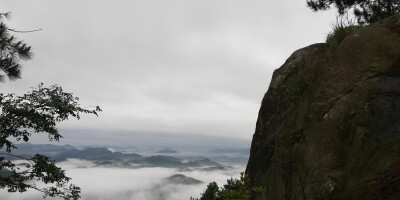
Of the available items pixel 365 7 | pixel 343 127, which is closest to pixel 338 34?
pixel 343 127

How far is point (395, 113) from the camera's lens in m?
5.98

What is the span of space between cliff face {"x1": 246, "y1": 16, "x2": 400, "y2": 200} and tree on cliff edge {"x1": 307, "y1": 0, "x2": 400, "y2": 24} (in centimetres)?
694

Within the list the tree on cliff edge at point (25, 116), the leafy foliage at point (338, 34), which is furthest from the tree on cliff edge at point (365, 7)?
the tree on cliff edge at point (25, 116)

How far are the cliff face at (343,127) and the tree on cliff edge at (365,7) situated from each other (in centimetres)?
694

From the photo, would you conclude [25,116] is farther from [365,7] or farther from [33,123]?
[365,7]

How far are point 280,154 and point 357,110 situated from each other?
7.46 ft

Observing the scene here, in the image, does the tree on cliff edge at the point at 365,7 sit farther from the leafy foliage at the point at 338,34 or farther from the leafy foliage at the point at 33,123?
the leafy foliage at the point at 33,123

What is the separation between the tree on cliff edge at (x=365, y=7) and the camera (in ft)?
48.2

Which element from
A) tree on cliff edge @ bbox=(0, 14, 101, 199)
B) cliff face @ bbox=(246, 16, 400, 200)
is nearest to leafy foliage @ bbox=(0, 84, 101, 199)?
tree on cliff edge @ bbox=(0, 14, 101, 199)

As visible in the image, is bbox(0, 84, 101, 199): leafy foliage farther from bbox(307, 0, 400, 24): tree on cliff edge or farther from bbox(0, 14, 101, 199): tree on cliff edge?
bbox(307, 0, 400, 24): tree on cliff edge

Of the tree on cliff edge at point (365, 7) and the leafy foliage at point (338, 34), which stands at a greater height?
the tree on cliff edge at point (365, 7)

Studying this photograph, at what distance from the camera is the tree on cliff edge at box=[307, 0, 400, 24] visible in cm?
1469

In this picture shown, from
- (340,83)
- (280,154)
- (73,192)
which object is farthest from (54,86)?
(340,83)

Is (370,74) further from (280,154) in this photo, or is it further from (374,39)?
(280,154)
